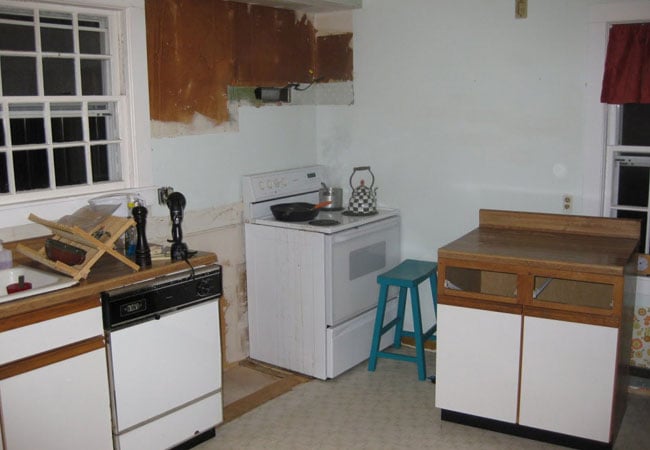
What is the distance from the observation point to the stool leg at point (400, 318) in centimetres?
435

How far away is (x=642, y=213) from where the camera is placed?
3873 millimetres

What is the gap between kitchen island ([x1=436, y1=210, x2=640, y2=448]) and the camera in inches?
123

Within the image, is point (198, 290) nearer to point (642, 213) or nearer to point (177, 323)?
point (177, 323)

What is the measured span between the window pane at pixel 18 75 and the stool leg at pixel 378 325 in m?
2.22

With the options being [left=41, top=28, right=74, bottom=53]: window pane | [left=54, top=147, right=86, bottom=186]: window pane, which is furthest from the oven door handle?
[left=41, top=28, right=74, bottom=53]: window pane

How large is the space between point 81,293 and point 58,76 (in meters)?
1.19

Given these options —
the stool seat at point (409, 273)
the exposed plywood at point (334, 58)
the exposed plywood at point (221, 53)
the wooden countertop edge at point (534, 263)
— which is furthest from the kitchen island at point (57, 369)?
the exposed plywood at point (334, 58)

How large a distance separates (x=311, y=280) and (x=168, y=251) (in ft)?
3.20

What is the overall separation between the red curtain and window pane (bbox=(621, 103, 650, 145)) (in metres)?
0.16

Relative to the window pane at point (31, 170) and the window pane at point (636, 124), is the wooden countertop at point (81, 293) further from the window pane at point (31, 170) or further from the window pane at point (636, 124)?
the window pane at point (636, 124)

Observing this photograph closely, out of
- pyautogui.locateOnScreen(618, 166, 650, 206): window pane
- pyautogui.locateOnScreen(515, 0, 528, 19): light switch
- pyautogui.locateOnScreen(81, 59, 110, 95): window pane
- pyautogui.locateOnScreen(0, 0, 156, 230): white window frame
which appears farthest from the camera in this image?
pyautogui.locateOnScreen(515, 0, 528, 19): light switch

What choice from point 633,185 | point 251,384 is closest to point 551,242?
point 633,185

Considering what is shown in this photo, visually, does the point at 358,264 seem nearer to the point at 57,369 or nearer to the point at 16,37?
the point at 57,369

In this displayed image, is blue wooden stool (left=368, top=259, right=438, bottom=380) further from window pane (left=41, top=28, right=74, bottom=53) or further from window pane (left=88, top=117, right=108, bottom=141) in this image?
window pane (left=41, top=28, right=74, bottom=53)
